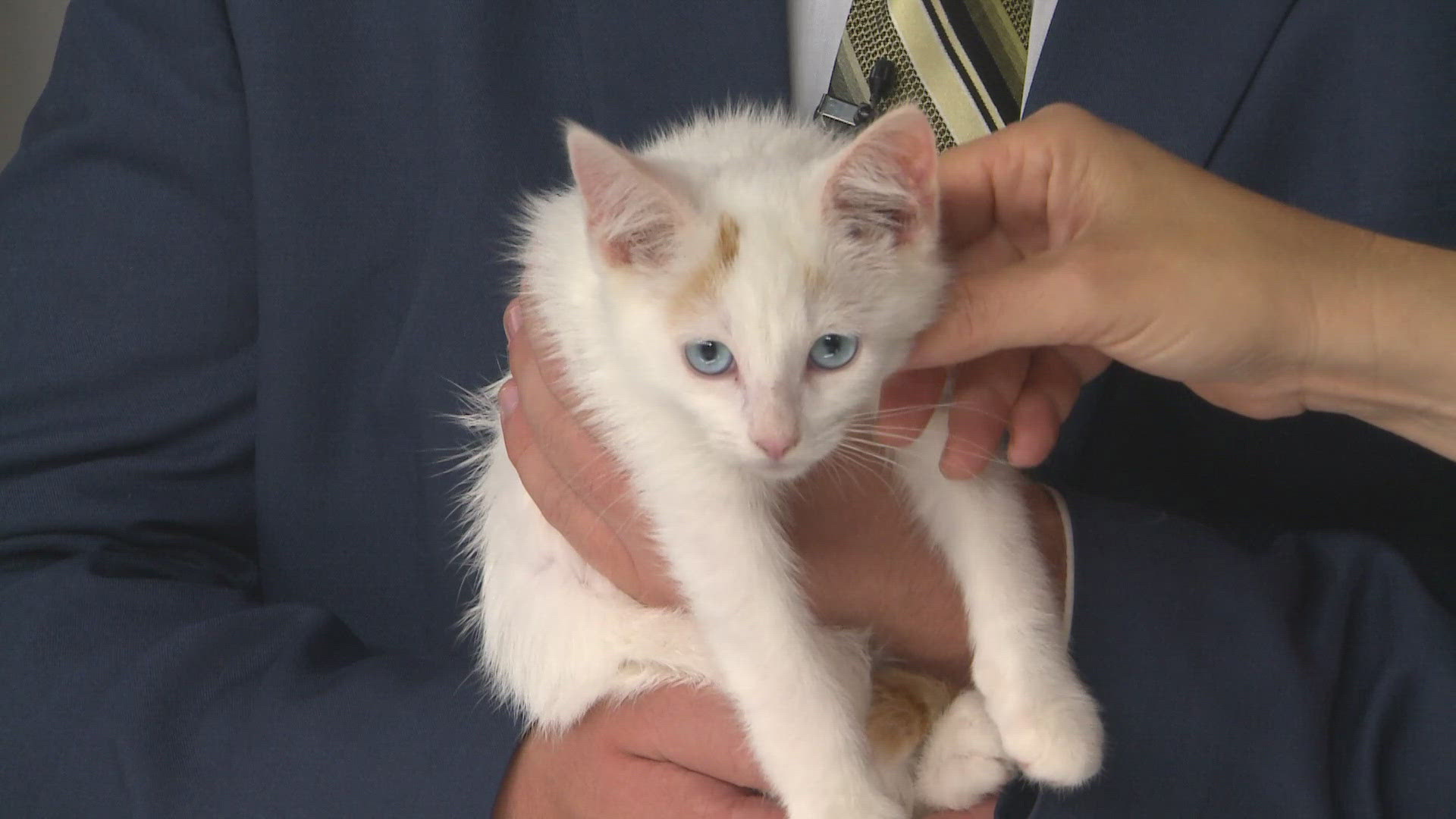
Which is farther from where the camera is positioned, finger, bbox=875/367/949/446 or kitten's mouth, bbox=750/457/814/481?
finger, bbox=875/367/949/446

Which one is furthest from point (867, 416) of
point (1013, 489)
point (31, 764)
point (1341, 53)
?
point (31, 764)

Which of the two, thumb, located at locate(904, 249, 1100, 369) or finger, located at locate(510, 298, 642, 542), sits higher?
thumb, located at locate(904, 249, 1100, 369)

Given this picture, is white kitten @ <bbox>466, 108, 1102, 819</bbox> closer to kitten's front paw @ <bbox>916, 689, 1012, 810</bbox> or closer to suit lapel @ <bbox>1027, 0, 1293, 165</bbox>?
kitten's front paw @ <bbox>916, 689, 1012, 810</bbox>

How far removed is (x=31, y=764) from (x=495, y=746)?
553 mm

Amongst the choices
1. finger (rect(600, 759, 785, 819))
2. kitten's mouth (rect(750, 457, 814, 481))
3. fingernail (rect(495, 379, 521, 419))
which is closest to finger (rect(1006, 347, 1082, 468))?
kitten's mouth (rect(750, 457, 814, 481))

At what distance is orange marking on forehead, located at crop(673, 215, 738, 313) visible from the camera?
94cm

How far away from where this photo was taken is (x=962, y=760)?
1023 millimetres

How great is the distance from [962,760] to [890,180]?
628 mm

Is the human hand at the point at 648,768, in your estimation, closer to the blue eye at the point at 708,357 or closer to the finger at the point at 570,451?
the finger at the point at 570,451

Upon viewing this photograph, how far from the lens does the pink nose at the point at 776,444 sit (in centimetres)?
89

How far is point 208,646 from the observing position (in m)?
1.12

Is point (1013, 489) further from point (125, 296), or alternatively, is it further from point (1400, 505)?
point (125, 296)

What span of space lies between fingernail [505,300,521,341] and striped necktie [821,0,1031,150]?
496 millimetres

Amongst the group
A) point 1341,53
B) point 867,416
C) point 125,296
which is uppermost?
point 1341,53
